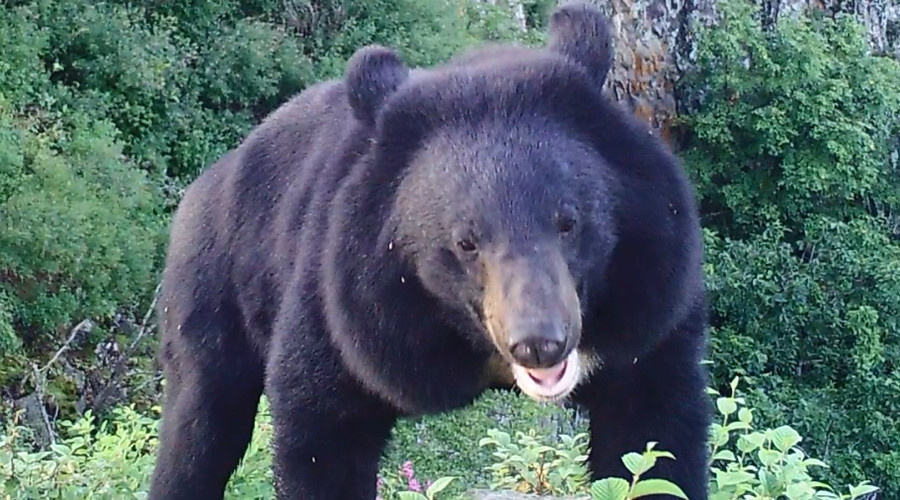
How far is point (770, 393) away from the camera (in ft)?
53.0

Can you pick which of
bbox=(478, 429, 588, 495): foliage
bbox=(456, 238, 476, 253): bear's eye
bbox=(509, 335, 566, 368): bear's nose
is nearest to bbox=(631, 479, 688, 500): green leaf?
bbox=(509, 335, 566, 368): bear's nose

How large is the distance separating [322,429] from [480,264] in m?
0.71

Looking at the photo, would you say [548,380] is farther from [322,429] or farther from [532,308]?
[322,429]

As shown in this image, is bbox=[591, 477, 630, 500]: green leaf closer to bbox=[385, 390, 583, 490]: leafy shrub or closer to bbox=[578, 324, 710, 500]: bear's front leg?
bbox=[578, 324, 710, 500]: bear's front leg

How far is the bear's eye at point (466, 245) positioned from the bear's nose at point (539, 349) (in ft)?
0.83

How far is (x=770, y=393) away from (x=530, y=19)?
652 centimetres

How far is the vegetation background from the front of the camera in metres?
10.5

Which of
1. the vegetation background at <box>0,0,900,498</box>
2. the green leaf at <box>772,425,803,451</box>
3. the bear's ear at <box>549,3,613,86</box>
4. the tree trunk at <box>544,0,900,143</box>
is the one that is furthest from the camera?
the tree trunk at <box>544,0,900,143</box>

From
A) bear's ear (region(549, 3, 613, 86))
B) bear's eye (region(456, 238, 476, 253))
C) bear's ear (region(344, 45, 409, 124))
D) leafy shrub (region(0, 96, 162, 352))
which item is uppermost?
bear's ear (region(549, 3, 613, 86))

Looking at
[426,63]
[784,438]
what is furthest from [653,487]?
[426,63]

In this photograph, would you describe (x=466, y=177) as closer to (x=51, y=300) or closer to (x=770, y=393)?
(x=51, y=300)

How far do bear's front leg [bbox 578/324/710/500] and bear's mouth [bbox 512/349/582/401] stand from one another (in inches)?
11.2

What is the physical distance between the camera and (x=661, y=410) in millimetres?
3039

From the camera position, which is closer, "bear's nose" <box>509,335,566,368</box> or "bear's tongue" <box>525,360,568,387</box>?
"bear's nose" <box>509,335,566,368</box>
